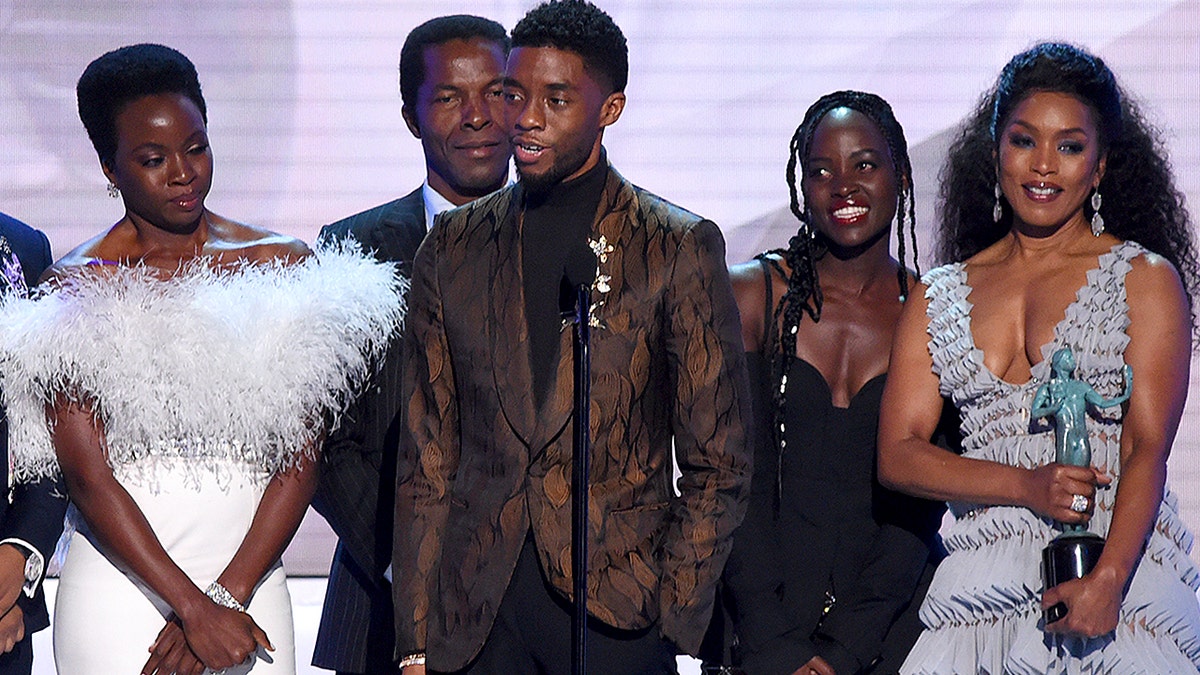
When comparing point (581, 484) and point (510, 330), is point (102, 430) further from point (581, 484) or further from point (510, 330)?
point (581, 484)

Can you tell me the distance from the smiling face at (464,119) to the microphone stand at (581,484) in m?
1.48

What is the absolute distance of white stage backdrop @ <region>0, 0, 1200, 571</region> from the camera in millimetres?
5820

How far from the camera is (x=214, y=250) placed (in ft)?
11.7

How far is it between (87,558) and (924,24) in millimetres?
3690

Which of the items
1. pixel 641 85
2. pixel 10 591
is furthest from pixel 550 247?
pixel 641 85

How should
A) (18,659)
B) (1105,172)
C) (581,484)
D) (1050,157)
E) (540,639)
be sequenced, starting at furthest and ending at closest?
(18,659) → (1105,172) → (1050,157) → (540,639) → (581,484)

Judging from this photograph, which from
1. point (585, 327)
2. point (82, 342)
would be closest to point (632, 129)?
point (82, 342)

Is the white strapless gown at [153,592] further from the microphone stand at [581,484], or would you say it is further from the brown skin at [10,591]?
the microphone stand at [581,484]

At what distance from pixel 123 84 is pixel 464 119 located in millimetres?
896

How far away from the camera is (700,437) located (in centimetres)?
293

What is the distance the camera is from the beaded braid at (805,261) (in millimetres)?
3707

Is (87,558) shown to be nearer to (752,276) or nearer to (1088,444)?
(752,276)

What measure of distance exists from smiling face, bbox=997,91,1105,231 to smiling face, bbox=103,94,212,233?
1.74 meters

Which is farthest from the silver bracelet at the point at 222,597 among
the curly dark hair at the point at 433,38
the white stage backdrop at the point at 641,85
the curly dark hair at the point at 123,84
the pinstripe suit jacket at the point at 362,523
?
A: the white stage backdrop at the point at 641,85
